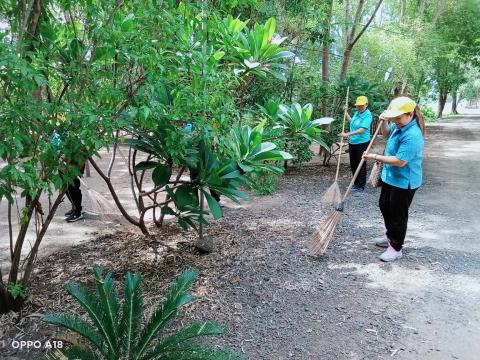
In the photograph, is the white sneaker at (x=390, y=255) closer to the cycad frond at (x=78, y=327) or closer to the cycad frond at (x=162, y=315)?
the cycad frond at (x=162, y=315)

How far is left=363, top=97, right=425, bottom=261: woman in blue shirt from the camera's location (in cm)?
376

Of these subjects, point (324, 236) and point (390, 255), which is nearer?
point (390, 255)

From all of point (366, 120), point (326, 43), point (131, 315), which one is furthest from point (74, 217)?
point (326, 43)

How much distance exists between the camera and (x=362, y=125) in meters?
6.84

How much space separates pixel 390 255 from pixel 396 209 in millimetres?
500

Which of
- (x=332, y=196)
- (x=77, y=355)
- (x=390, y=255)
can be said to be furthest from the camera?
(x=332, y=196)

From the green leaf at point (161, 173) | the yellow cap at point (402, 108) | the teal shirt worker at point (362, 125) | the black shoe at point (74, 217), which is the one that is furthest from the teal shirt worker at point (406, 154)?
the black shoe at point (74, 217)

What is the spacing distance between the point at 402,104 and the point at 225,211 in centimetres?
314

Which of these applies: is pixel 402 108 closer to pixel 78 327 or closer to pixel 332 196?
pixel 332 196

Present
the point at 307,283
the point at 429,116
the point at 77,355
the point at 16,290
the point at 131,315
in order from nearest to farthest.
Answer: the point at 77,355 < the point at 131,315 < the point at 16,290 < the point at 307,283 < the point at 429,116

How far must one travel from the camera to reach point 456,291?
3.60 metres

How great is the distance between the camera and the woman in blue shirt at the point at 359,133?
22.2 ft

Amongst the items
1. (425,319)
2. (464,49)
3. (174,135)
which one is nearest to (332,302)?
(425,319)

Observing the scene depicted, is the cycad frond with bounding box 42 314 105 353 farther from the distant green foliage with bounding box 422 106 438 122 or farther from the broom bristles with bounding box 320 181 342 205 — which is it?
the distant green foliage with bounding box 422 106 438 122
